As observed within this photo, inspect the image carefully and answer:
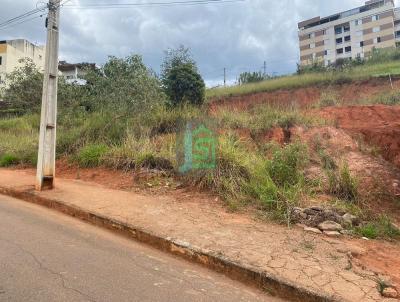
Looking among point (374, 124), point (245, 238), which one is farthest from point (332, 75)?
point (245, 238)

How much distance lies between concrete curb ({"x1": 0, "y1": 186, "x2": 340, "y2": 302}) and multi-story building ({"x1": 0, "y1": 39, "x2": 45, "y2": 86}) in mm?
49292

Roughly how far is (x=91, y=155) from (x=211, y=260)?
7.63 metres

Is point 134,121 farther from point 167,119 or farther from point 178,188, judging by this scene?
point 178,188

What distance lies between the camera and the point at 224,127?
11.0 meters

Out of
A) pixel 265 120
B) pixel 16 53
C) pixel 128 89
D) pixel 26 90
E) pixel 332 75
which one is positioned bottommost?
pixel 265 120

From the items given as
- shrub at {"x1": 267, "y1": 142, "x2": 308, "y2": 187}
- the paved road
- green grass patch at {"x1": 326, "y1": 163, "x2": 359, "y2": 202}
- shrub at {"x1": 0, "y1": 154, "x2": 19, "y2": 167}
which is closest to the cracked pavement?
the paved road

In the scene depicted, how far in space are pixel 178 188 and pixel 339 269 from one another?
189 inches

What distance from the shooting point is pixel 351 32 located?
78.0m

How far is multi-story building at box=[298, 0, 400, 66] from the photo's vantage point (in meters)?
73.2

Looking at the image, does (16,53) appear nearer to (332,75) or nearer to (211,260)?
(332,75)

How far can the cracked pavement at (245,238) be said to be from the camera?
13.3ft

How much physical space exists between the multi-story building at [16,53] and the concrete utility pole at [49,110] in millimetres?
45844

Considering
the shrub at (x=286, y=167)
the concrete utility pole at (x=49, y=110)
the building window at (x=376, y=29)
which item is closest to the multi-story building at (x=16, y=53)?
the concrete utility pole at (x=49, y=110)

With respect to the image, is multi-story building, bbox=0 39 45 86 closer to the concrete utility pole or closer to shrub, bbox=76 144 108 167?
shrub, bbox=76 144 108 167
